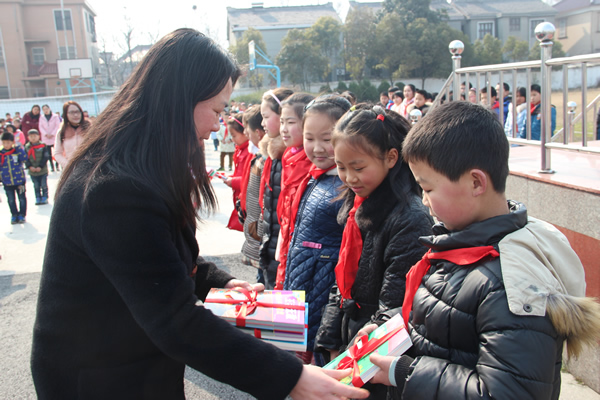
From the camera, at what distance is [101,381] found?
4.74 ft

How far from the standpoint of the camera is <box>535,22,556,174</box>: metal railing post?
3.20 m

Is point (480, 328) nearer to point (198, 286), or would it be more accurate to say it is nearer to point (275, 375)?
point (275, 375)

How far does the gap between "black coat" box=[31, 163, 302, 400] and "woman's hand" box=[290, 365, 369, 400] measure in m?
0.04

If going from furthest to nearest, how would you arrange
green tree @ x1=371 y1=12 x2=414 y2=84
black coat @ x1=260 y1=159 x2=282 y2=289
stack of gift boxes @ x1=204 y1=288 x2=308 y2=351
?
green tree @ x1=371 y1=12 x2=414 y2=84 → black coat @ x1=260 y1=159 x2=282 y2=289 → stack of gift boxes @ x1=204 y1=288 x2=308 y2=351

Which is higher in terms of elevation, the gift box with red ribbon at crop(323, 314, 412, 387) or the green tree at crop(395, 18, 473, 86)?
the green tree at crop(395, 18, 473, 86)

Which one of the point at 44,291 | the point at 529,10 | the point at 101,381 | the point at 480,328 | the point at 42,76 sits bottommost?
the point at 101,381

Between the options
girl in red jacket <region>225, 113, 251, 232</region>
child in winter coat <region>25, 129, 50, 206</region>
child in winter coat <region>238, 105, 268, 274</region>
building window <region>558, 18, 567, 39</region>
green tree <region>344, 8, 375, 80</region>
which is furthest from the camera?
building window <region>558, 18, 567, 39</region>

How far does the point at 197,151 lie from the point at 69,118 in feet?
19.4

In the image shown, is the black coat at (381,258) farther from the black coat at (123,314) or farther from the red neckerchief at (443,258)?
the black coat at (123,314)

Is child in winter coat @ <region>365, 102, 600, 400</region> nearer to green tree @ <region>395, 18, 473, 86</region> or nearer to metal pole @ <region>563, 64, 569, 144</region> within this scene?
metal pole @ <region>563, 64, 569, 144</region>

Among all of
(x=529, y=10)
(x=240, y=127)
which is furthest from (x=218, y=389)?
(x=529, y=10)

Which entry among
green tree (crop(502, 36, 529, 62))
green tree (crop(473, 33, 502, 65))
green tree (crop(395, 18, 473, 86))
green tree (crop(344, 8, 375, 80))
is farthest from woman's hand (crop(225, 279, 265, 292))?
green tree (crop(502, 36, 529, 62))

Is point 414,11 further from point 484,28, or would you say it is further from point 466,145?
point 466,145

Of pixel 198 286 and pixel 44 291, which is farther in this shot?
pixel 198 286
